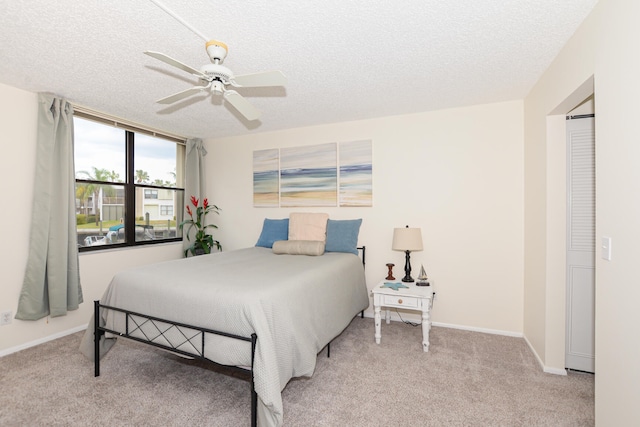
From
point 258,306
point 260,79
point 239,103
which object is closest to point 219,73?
point 260,79

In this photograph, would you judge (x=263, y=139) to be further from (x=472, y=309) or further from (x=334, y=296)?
(x=472, y=309)

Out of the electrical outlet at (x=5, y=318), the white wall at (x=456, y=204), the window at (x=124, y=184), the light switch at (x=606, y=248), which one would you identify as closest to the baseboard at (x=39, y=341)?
the electrical outlet at (x=5, y=318)

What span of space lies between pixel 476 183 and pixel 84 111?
4.32 meters

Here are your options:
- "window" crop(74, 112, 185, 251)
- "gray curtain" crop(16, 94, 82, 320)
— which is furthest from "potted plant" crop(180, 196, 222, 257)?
"gray curtain" crop(16, 94, 82, 320)

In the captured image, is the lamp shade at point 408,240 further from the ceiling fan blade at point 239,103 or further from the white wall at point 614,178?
the ceiling fan blade at point 239,103

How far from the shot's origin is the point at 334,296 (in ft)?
8.59

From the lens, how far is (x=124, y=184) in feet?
12.7

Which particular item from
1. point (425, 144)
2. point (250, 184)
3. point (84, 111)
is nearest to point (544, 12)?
point (425, 144)

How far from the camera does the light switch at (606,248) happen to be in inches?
59.7

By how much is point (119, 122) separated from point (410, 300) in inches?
153

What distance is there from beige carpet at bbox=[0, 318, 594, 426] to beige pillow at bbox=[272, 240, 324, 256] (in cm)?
102

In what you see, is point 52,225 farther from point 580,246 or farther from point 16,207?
point 580,246

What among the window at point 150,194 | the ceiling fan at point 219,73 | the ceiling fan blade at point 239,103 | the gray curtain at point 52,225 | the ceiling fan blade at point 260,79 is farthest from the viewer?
the window at point 150,194

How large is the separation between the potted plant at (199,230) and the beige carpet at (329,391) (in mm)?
1780
